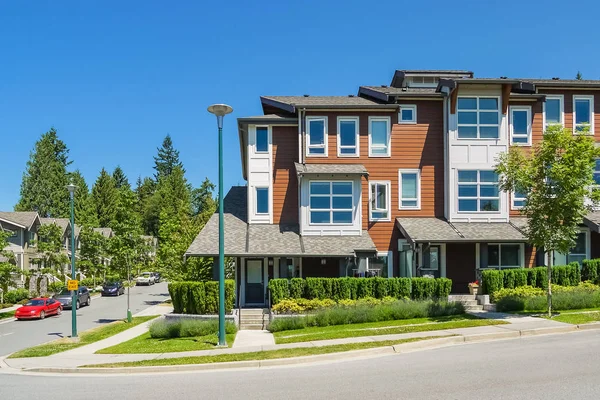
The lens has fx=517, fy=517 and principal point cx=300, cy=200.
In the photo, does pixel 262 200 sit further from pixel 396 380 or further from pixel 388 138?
pixel 396 380

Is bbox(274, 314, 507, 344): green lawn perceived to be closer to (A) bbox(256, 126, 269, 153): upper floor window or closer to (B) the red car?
(A) bbox(256, 126, 269, 153): upper floor window

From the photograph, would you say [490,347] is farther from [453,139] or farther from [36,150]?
[36,150]

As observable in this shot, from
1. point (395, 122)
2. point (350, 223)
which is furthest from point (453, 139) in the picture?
point (350, 223)

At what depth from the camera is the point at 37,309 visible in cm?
3216

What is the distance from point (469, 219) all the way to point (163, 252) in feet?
66.6

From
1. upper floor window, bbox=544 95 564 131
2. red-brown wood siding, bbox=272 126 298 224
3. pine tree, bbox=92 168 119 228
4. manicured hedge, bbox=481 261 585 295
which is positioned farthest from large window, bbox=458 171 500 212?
pine tree, bbox=92 168 119 228

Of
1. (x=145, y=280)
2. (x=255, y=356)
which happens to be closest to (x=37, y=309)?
(x=255, y=356)

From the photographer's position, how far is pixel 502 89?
25250 mm

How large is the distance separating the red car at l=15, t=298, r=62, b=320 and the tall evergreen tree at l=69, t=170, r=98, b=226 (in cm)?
3387

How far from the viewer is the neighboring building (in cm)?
4892

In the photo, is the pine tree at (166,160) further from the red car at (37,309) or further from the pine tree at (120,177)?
the red car at (37,309)

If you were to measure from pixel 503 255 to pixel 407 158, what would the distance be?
6.63 meters

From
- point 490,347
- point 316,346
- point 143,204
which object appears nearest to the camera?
point 490,347

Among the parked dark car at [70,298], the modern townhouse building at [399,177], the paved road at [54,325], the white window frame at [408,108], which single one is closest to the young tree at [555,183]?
the modern townhouse building at [399,177]
